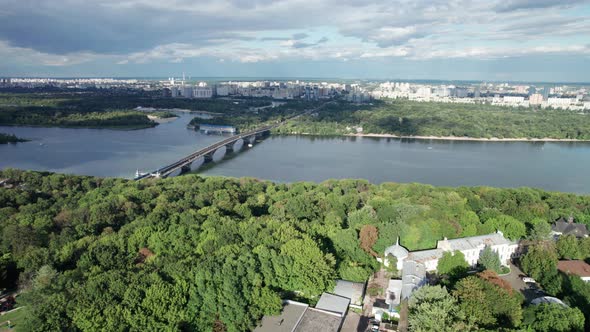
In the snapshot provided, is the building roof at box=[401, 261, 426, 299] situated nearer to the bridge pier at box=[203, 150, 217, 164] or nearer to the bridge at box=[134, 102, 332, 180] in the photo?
the bridge at box=[134, 102, 332, 180]

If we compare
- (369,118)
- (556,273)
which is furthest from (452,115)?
(556,273)

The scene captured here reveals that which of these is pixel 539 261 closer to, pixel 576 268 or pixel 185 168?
pixel 576 268

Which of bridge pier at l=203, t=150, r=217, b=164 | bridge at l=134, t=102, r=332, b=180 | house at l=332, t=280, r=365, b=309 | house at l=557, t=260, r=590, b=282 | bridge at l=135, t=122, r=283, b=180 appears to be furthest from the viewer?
bridge pier at l=203, t=150, r=217, b=164

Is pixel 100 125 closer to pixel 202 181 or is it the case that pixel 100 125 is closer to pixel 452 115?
pixel 202 181

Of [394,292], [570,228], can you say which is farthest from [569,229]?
[394,292]

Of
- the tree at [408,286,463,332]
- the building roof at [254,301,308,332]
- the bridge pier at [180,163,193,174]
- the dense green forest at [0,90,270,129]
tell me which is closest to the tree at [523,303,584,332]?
the tree at [408,286,463,332]

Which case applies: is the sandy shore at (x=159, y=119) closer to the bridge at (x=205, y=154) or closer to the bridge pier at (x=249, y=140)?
the bridge at (x=205, y=154)
